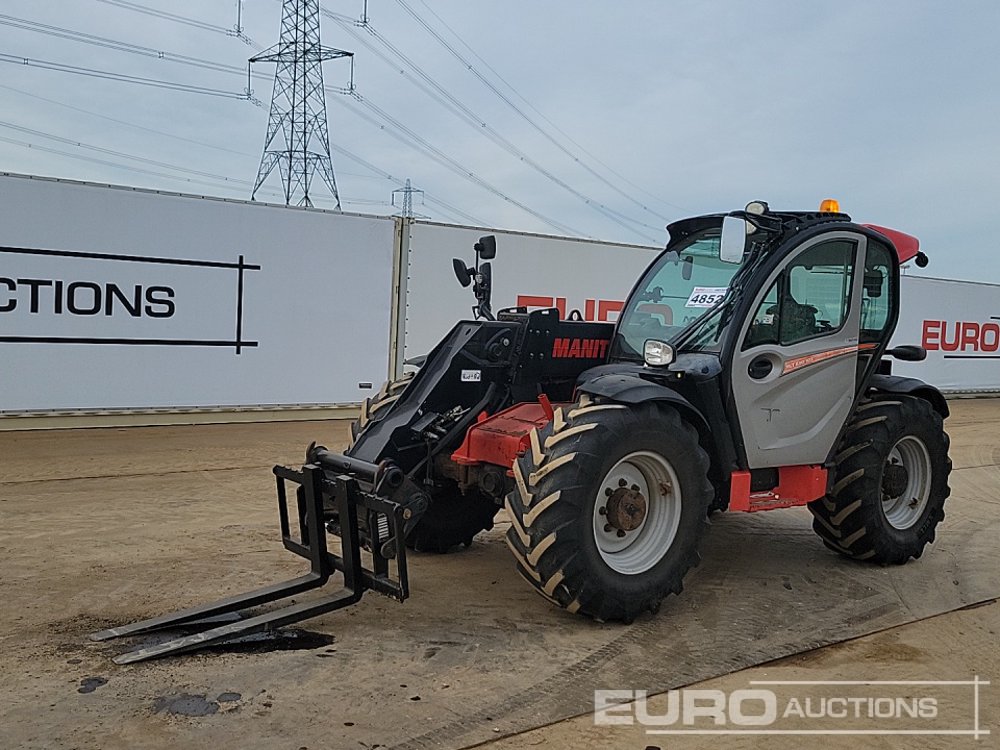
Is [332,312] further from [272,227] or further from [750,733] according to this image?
[750,733]

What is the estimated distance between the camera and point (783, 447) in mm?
5828

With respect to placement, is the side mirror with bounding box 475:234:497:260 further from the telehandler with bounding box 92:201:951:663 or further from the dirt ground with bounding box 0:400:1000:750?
the dirt ground with bounding box 0:400:1000:750

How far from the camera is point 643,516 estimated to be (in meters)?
5.12

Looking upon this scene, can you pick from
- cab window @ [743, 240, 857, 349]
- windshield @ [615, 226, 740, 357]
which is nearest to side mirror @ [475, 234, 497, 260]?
windshield @ [615, 226, 740, 357]

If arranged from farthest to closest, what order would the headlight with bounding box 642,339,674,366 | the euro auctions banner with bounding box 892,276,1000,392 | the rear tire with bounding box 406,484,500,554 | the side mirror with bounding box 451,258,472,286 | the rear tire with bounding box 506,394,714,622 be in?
the euro auctions banner with bounding box 892,276,1000,392 → the rear tire with bounding box 406,484,500,554 → the side mirror with bounding box 451,258,472,286 → the headlight with bounding box 642,339,674,366 → the rear tire with bounding box 506,394,714,622

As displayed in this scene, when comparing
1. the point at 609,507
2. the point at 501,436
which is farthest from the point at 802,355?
the point at 501,436

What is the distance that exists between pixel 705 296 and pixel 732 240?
0.58 metres

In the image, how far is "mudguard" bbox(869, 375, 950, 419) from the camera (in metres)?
6.52

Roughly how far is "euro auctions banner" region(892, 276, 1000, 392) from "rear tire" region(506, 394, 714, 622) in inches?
564

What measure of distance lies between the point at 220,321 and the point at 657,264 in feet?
21.6

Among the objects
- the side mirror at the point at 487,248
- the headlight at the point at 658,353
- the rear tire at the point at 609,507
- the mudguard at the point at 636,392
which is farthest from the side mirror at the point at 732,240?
the side mirror at the point at 487,248

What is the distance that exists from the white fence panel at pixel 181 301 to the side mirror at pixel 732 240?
294 inches

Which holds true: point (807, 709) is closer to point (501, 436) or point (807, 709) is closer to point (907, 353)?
point (501, 436)

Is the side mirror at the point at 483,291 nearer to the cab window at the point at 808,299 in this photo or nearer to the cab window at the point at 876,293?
the cab window at the point at 808,299
